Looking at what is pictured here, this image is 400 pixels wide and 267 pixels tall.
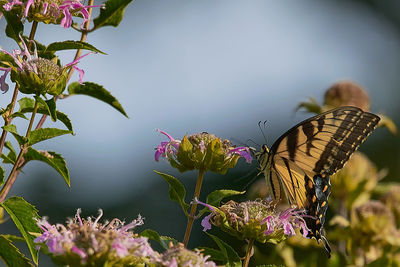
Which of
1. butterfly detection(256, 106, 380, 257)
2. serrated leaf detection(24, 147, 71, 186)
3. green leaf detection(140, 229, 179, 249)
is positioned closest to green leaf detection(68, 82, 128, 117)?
serrated leaf detection(24, 147, 71, 186)

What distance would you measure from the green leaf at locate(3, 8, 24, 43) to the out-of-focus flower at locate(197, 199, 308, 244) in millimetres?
700

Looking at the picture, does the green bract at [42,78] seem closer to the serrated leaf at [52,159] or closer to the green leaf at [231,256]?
the serrated leaf at [52,159]

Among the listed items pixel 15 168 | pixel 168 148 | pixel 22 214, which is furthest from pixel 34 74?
pixel 168 148

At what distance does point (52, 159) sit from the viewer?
1.58 m

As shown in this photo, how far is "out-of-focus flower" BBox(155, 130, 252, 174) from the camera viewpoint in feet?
5.72

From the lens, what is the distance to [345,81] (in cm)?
398

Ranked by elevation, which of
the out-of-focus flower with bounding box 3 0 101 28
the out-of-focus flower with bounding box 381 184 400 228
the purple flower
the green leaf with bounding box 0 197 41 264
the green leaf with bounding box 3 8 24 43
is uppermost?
the out-of-focus flower with bounding box 3 0 101 28

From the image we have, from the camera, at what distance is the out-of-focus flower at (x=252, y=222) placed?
5.62 ft

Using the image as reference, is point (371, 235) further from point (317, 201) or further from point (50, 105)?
point (50, 105)

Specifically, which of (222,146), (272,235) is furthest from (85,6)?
(272,235)

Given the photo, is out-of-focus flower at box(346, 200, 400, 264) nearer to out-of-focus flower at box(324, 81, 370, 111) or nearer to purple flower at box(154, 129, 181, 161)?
out-of-focus flower at box(324, 81, 370, 111)

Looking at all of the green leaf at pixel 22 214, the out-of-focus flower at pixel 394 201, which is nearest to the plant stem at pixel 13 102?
the green leaf at pixel 22 214

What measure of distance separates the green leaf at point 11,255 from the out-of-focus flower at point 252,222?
475 millimetres

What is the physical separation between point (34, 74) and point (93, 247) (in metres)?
0.51
